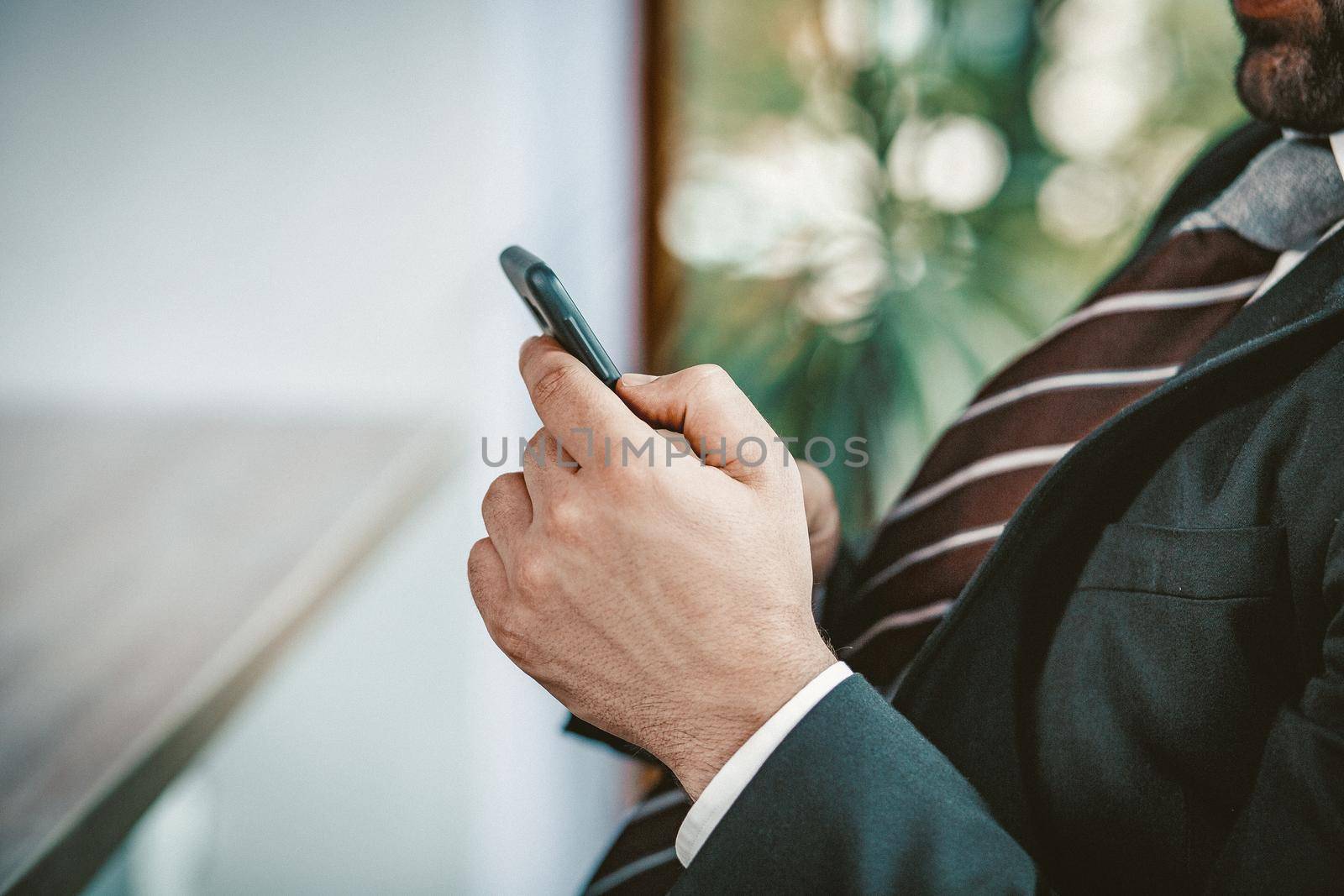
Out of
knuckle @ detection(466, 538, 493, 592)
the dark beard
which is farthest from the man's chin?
knuckle @ detection(466, 538, 493, 592)

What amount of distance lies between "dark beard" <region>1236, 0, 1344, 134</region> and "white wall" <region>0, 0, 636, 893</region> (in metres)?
0.90

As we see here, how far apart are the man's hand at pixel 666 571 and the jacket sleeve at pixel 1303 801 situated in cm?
22

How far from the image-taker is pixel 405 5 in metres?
1.00

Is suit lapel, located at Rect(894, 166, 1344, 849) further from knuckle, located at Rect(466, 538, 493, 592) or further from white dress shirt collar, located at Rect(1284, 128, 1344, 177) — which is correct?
knuckle, located at Rect(466, 538, 493, 592)

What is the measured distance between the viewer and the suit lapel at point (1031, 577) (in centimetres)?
50

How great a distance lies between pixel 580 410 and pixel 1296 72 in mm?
638

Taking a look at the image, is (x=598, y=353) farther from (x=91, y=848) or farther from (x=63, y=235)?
(x=91, y=848)

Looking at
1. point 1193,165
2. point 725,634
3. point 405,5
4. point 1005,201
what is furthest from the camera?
point 1005,201

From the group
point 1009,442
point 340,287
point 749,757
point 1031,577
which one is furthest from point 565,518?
point 340,287

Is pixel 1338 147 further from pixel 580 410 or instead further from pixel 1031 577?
pixel 580 410

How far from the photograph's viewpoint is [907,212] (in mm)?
1652

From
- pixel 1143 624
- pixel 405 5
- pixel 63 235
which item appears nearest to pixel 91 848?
pixel 63 235

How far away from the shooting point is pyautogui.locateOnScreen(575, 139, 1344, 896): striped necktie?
2.19ft

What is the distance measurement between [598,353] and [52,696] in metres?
0.52
